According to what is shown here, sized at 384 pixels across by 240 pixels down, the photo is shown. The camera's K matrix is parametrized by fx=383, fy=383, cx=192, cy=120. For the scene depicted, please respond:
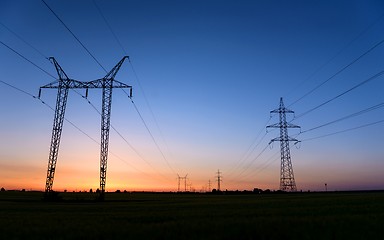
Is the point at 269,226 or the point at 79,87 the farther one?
the point at 79,87

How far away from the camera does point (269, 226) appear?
21578 millimetres

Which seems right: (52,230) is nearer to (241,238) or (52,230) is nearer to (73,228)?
(73,228)

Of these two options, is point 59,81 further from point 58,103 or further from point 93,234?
point 93,234

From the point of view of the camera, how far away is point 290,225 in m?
22.5

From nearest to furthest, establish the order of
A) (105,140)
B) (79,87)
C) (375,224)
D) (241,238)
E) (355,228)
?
1. (241,238)
2. (355,228)
3. (375,224)
4. (79,87)
5. (105,140)

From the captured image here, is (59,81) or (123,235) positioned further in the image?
(59,81)

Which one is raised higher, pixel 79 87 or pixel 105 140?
pixel 79 87

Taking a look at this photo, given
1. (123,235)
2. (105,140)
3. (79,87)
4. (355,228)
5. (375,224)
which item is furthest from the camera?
(105,140)

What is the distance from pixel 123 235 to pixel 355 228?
12.8 m

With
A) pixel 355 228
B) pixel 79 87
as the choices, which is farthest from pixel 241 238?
pixel 79 87

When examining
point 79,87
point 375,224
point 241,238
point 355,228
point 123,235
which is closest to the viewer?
point 241,238

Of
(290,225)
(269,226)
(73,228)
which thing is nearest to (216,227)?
(269,226)

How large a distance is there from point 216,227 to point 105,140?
59.4 metres

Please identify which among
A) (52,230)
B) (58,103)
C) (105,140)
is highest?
(58,103)
